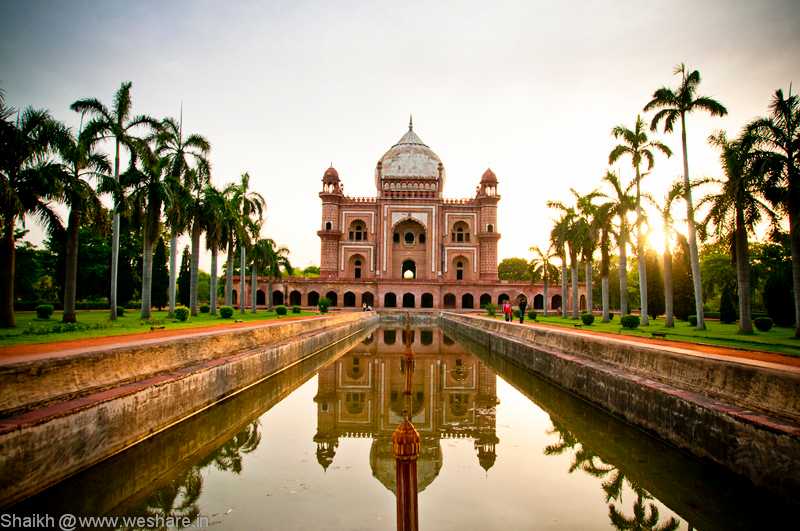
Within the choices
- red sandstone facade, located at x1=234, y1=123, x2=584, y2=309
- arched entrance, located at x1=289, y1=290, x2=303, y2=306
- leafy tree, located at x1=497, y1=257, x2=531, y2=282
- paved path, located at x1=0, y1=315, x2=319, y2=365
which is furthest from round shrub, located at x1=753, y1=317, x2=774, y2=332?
leafy tree, located at x1=497, y1=257, x2=531, y2=282

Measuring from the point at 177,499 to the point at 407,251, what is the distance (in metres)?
48.3

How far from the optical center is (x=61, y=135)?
593 inches

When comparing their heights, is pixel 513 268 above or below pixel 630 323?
above

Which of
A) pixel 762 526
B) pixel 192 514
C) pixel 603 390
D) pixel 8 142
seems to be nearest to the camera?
pixel 762 526

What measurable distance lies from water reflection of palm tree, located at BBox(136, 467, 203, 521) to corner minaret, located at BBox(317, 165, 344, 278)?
43.6m

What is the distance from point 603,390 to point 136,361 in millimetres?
7170

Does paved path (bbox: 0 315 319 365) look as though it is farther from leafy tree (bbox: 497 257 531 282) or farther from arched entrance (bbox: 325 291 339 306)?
leafy tree (bbox: 497 257 531 282)

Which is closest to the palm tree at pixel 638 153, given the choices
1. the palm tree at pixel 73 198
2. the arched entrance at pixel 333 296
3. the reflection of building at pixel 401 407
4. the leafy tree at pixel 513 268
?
the reflection of building at pixel 401 407

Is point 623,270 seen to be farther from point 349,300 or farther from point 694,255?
point 349,300

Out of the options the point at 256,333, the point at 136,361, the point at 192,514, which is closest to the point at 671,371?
the point at 192,514

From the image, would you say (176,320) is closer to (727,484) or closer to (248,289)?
(727,484)

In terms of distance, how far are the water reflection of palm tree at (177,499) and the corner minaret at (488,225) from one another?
4610 centimetres

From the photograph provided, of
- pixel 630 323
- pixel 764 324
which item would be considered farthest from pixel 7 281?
pixel 764 324

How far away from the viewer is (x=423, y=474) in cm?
504
